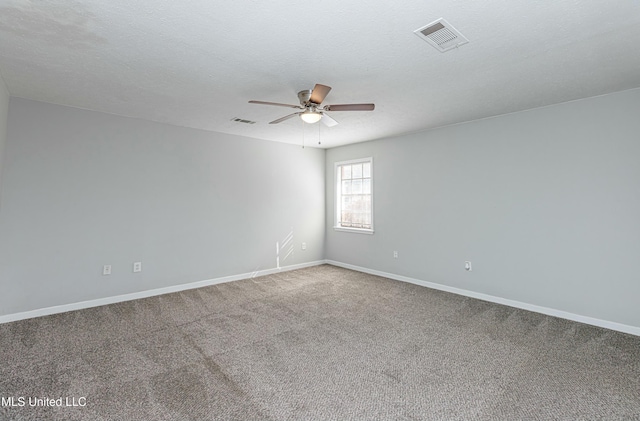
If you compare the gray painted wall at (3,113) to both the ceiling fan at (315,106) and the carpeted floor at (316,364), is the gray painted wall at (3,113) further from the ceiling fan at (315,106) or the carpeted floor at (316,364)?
the ceiling fan at (315,106)

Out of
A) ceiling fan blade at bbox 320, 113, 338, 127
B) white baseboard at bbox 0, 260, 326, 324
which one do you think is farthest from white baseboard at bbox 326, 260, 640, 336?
ceiling fan blade at bbox 320, 113, 338, 127

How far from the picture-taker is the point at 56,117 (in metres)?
3.55

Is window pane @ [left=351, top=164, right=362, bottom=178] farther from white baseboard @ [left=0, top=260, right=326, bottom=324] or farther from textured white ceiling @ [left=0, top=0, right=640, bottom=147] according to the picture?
white baseboard @ [left=0, top=260, right=326, bottom=324]

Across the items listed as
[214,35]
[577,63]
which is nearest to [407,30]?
[214,35]

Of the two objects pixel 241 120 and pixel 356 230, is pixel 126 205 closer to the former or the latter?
pixel 241 120

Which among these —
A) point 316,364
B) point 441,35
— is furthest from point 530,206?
point 316,364

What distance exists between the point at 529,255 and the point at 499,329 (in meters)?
1.16

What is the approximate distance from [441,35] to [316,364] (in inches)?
106

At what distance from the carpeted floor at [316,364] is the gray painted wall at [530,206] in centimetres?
48

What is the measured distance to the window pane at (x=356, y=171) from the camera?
580 centimetres

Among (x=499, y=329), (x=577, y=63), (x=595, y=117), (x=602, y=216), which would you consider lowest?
(x=499, y=329)

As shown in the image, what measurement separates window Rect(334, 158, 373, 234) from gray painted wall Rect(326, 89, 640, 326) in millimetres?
474

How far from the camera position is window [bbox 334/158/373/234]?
565cm

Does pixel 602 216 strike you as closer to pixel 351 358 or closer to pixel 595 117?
pixel 595 117
